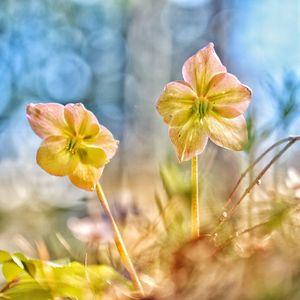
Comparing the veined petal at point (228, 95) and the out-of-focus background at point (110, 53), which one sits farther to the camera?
the out-of-focus background at point (110, 53)

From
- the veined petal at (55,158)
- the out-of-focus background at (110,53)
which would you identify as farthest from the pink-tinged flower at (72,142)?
the out-of-focus background at (110,53)

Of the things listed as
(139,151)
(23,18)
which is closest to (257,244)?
(139,151)

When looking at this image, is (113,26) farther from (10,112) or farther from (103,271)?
(103,271)

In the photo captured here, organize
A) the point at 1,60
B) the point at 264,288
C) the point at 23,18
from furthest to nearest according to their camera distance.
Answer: the point at 23,18 → the point at 1,60 → the point at 264,288

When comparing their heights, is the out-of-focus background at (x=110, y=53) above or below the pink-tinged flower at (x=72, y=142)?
below

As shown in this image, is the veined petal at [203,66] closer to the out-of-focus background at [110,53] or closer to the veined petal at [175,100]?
the veined petal at [175,100]

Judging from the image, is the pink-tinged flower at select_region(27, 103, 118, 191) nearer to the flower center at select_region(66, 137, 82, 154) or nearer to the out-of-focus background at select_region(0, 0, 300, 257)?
the flower center at select_region(66, 137, 82, 154)

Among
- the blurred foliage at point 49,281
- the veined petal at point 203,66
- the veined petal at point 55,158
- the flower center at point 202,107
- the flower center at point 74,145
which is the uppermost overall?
the veined petal at point 203,66
